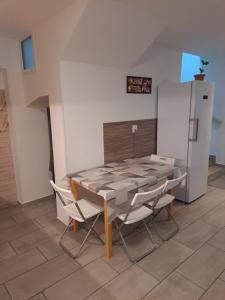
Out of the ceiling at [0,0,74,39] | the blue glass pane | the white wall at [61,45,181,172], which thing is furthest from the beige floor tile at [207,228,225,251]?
the blue glass pane

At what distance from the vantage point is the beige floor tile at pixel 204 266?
1865 mm

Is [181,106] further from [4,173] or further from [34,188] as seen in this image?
[4,173]

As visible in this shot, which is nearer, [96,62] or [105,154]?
[96,62]

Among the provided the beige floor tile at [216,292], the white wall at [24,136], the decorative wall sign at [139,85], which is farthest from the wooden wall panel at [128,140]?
the beige floor tile at [216,292]

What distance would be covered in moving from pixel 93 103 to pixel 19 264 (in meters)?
1.92

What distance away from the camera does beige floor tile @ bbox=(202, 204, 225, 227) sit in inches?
107

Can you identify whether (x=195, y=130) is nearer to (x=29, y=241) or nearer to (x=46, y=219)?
(x=46, y=219)

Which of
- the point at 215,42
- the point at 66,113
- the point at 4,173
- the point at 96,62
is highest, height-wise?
the point at 215,42

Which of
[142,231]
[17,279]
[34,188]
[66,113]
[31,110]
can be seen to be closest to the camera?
[17,279]

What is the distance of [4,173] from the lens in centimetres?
321

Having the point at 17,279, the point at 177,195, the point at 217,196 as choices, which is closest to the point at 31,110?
the point at 17,279

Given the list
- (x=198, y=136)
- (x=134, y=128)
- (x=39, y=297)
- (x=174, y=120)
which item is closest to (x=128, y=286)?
(x=39, y=297)

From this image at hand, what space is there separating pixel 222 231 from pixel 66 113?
7.57 ft

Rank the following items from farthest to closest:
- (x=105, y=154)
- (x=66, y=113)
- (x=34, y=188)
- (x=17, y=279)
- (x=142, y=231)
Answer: (x=34, y=188) < (x=105, y=154) < (x=142, y=231) < (x=66, y=113) < (x=17, y=279)
